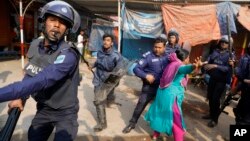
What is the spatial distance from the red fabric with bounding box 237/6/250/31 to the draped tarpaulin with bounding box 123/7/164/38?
2.57m

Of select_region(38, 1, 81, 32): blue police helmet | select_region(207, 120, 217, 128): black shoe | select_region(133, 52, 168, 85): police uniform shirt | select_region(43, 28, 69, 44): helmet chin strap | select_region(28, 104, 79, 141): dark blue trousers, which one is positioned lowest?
select_region(207, 120, 217, 128): black shoe

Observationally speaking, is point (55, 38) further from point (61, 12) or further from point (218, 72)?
point (218, 72)

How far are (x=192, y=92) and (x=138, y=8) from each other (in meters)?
4.62

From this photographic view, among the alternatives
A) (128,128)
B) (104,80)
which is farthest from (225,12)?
(128,128)

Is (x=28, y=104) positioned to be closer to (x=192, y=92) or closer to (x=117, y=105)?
(x=117, y=105)

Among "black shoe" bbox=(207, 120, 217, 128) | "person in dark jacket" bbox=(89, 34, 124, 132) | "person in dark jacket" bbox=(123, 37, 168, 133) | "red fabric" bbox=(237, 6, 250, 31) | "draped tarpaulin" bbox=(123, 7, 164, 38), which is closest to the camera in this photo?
"person in dark jacket" bbox=(123, 37, 168, 133)

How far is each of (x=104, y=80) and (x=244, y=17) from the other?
6.01 m

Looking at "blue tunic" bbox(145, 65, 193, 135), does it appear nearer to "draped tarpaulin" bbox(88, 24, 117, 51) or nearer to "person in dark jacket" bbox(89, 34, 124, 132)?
"person in dark jacket" bbox(89, 34, 124, 132)

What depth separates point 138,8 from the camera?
11516 mm

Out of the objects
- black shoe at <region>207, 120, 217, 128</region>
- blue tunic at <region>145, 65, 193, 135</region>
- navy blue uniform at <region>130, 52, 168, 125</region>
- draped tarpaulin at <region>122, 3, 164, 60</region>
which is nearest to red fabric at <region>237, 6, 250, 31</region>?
draped tarpaulin at <region>122, 3, 164, 60</region>

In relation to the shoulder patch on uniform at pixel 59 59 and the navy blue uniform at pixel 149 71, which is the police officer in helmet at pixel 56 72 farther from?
the navy blue uniform at pixel 149 71

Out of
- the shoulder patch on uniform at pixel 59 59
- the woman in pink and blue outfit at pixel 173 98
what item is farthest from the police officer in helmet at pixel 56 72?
the woman in pink and blue outfit at pixel 173 98

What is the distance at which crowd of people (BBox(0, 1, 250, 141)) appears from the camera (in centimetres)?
222

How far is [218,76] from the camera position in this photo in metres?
5.43
